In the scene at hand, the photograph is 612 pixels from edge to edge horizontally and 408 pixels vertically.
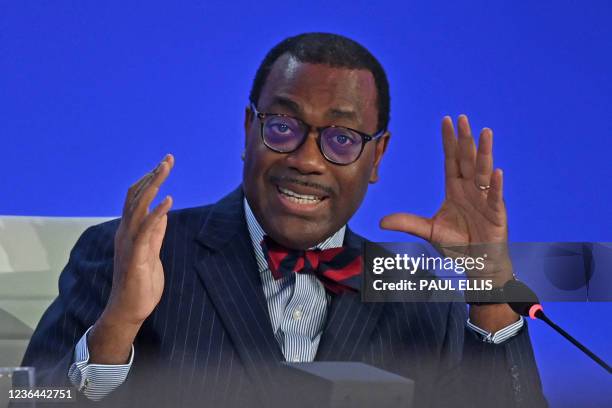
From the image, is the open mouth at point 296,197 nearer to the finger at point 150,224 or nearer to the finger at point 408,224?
the finger at point 408,224

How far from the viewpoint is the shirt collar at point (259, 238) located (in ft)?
6.91

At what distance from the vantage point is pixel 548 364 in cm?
231

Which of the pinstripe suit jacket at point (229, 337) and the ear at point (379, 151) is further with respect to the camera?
the ear at point (379, 151)

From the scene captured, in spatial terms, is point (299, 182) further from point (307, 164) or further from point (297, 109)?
point (297, 109)

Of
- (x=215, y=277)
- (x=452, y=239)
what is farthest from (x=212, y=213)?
(x=452, y=239)

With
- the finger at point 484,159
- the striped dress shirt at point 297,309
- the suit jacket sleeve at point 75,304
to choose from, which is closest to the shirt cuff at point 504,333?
the striped dress shirt at point 297,309

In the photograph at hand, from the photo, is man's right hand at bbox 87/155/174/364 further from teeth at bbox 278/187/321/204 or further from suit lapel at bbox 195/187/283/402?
teeth at bbox 278/187/321/204

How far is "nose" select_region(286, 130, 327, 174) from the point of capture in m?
2.01

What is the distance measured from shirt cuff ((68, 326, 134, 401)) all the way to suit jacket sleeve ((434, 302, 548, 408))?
2.25 ft

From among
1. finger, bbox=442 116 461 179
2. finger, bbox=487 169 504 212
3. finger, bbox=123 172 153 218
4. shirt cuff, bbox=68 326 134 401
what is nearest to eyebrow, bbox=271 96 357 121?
finger, bbox=442 116 461 179

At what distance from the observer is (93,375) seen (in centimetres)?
173

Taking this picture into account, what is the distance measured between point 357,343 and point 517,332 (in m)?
0.33

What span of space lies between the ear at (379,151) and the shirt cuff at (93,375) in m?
0.74

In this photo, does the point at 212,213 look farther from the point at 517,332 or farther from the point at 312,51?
the point at 517,332
